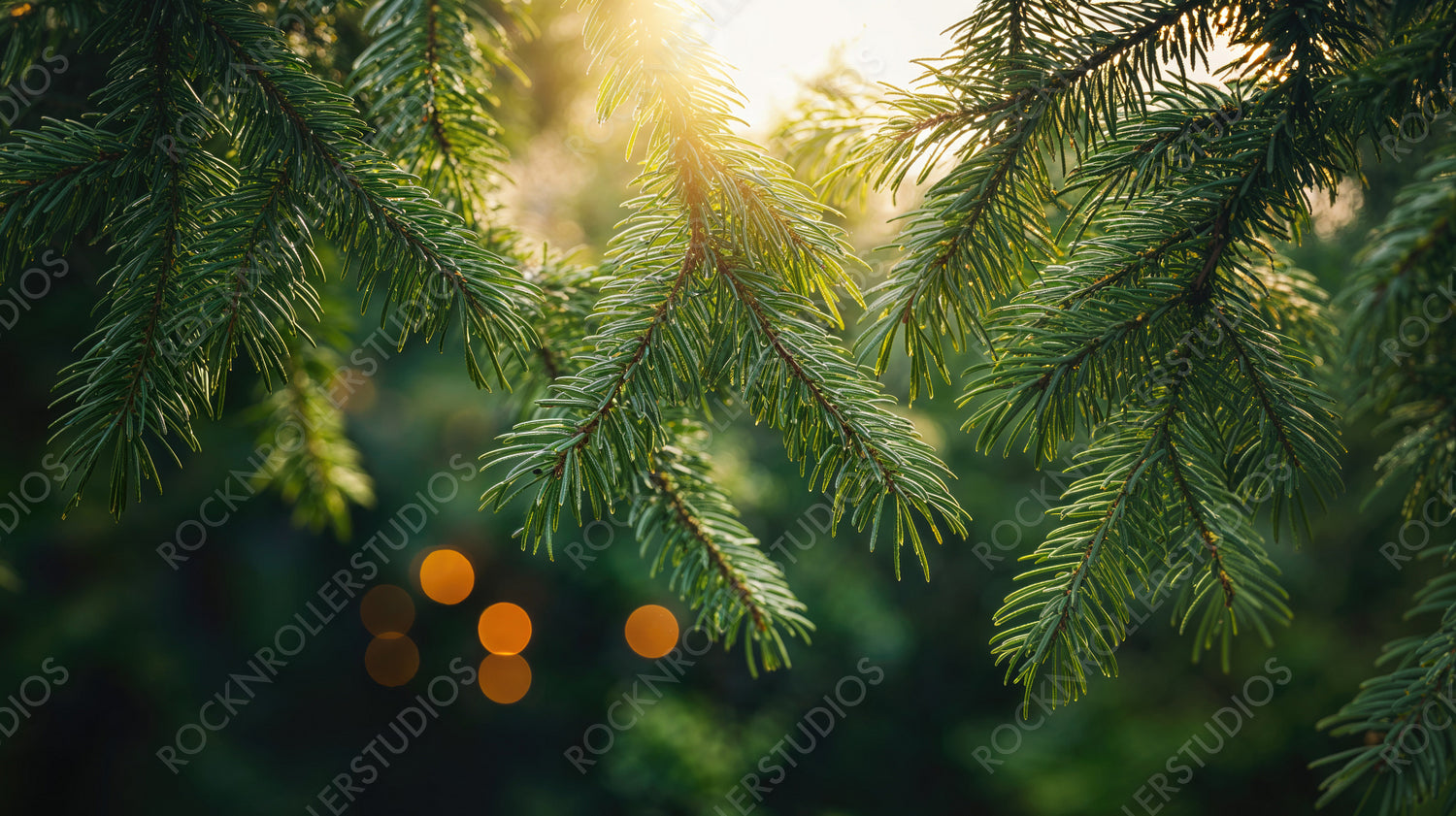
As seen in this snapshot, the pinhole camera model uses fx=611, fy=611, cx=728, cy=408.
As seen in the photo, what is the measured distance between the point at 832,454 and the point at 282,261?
0.45 meters

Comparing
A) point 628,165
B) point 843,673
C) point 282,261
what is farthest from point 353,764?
point 282,261

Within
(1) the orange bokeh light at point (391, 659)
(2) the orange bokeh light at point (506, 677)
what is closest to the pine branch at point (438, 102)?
(2) the orange bokeh light at point (506, 677)

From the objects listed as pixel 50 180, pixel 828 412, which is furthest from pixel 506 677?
pixel 828 412

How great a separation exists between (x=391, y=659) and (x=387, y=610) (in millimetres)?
394

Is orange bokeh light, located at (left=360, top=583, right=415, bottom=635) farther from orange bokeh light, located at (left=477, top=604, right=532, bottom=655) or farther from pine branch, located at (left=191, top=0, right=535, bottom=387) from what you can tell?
pine branch, located at (left=191, top=0, right=535, bottom=387)

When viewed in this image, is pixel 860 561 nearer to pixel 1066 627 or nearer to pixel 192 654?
pixel 1066 627

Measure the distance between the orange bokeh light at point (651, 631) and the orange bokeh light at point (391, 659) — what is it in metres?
1.84

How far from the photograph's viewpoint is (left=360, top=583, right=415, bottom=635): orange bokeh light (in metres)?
4.51

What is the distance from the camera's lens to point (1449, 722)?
0.42m

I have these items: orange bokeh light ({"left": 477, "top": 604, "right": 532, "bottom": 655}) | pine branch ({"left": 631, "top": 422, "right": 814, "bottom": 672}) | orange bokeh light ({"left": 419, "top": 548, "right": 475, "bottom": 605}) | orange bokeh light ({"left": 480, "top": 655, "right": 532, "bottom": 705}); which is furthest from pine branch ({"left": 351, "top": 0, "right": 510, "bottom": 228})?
orange bokeh light ({"left": 480, "top": 655, "right": 532, "bottom": 705})

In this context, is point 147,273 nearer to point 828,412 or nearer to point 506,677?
point 828,412

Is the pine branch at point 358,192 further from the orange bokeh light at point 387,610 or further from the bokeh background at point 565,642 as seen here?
the orange bokeh light at point 387,610

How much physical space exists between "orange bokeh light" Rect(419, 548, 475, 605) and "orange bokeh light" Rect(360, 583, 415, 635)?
22 cm

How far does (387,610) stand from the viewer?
179 inches
